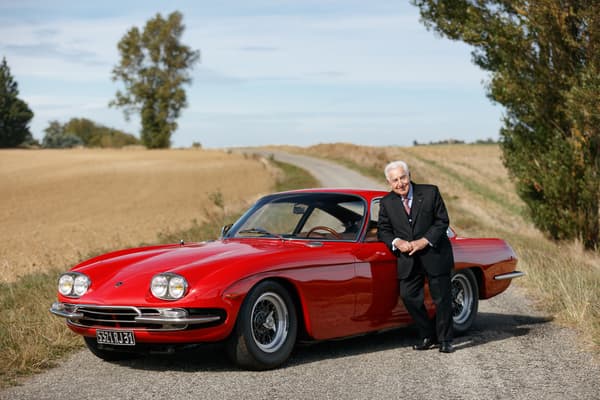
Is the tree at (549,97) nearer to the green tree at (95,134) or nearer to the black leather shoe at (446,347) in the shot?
the black leather shoe at (446,347)

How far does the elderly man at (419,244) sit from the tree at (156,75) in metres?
72.1

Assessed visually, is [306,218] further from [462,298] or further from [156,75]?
[156,75]

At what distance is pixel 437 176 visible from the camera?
53.4m

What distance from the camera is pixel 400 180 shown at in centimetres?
759

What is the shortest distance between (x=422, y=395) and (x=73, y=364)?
301cm

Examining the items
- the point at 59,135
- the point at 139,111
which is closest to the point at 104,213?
the point at 139,111

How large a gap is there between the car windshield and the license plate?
1920 millimetres

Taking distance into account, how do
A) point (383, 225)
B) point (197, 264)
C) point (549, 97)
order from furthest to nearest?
point (549, 97), point (383, 225), point (197, 264)

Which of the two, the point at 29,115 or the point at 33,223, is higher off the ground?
the point at 29,115

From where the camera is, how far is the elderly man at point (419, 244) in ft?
24.8

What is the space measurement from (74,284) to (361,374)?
239cm

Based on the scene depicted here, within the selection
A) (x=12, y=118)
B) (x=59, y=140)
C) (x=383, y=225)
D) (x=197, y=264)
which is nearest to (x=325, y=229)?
(x=383, y=225)

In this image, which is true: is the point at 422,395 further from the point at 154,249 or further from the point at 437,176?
the point at 437,176

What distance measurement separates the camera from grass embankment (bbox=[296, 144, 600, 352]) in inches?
377
